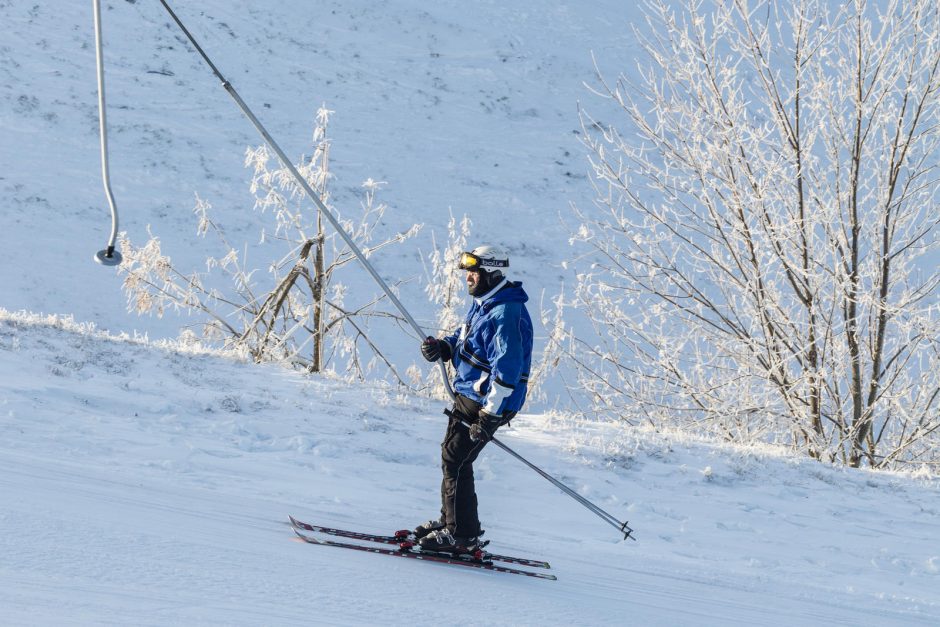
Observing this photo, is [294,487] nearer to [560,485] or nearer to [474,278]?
[560,485]

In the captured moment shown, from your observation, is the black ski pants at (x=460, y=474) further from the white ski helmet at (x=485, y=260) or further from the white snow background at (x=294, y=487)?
the white ski helmet at (x=485, y=260)

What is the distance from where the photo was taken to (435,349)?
5688 mm

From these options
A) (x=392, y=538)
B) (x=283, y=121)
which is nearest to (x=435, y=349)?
(x=392, y=538)

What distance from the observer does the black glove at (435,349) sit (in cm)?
568

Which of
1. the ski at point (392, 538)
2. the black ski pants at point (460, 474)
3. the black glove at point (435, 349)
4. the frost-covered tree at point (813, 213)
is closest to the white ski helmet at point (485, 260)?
the black glove at point (435, 349)

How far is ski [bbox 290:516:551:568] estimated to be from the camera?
5457 mm

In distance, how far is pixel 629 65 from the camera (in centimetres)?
2889

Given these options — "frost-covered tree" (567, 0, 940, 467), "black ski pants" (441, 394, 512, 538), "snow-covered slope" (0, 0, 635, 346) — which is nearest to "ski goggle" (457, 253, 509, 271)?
"black ski pants" (441, 394, 512, 538)

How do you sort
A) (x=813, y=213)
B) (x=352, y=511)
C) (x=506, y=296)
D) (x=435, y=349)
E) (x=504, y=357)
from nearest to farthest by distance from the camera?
1. (x=504, y=357)
2. (x=506, y=296)
3. (x=435, y=349)
4. (x=352, y=511)
5. (x=813, y=213)

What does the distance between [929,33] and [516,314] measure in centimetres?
736

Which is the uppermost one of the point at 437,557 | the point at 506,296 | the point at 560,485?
the point at 506,296

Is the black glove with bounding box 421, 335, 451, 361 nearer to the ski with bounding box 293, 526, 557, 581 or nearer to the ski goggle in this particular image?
the ski goggle

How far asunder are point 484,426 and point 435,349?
64 centimetres

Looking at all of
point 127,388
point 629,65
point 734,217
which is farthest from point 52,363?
point 629,65
